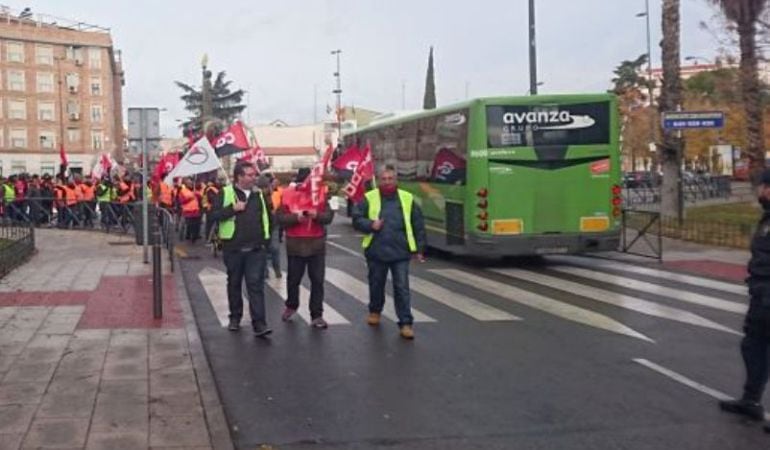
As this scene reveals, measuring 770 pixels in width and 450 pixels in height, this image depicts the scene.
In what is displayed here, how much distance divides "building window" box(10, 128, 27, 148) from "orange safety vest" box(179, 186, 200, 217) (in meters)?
74.0

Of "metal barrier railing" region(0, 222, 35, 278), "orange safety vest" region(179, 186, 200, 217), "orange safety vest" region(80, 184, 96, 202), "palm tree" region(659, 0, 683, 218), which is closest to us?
"metal barrier railing" region(0, 222, 35, 278)

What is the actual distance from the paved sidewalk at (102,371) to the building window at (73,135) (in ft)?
277

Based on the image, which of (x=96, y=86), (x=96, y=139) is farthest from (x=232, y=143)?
(x=96, y=86)

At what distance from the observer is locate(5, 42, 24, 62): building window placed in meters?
89.1

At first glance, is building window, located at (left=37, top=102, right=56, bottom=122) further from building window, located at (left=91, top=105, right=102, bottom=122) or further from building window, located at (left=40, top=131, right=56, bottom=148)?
building window, located at (left=91, top=105, right=102, bottom=122)

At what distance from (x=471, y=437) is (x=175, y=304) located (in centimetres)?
682

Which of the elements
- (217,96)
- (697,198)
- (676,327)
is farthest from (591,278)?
(217,96)

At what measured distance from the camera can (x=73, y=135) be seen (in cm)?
9531

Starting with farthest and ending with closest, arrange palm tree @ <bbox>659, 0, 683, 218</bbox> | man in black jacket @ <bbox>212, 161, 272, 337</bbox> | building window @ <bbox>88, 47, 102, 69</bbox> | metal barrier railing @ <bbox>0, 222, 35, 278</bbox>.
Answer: building window @ <bbox>88, 47, 102, 69</bbox> < palm tree @ <bbox>659, 0, 683, 218</bbox> < metal barrier railing @ <bbox>0, 222, 35, 278</bbox> < man in black jacket @ <bbox>212, 161, 272, 337</bbox>

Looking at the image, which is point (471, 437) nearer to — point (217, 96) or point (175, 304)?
point (175, 304)

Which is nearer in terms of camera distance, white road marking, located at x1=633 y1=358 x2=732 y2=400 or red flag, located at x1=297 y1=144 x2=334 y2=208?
white road marking, located at x1=633 y1=358 x2=732 y2=400

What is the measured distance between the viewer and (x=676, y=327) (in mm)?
10781

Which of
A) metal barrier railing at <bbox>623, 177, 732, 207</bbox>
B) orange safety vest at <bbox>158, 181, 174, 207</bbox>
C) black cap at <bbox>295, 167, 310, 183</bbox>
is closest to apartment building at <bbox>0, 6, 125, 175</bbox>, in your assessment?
metal barrier railing at <bbox>623, 177, 732, 207</bbox>

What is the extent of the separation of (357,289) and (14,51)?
276ft
